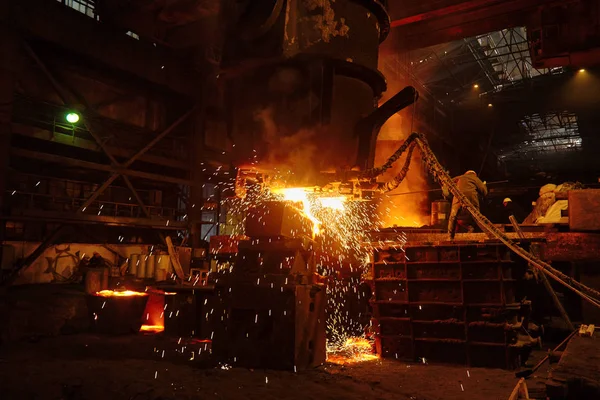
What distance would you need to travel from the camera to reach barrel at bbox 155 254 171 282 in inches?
466

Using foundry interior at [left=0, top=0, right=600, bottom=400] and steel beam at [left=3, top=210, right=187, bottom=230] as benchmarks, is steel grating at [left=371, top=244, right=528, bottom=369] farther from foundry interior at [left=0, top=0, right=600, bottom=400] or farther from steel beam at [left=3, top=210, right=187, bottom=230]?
steel beam at [left=3, top=210, right=187, bottom=230]

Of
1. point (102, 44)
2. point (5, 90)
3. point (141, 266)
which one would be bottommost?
point (141, 266)

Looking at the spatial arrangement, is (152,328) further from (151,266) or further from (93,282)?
(151,266)

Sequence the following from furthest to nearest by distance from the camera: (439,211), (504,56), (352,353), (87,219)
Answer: (504,56) → (87,219) → (439,211) → (352,353)

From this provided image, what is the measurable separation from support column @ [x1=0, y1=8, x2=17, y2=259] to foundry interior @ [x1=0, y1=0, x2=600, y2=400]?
0.12 ft

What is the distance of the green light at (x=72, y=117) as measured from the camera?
468 inches

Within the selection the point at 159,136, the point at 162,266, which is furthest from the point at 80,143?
the point at 162,266

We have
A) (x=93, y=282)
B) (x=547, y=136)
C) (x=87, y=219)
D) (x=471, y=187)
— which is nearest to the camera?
(x=471, y=187)

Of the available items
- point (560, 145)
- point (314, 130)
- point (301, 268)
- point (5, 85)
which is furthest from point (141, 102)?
point (560, 145)

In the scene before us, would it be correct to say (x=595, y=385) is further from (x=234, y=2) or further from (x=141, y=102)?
(x=141, y=102)

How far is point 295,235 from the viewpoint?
545 cm

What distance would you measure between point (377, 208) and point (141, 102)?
788 cm

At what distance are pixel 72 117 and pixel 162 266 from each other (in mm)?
4678

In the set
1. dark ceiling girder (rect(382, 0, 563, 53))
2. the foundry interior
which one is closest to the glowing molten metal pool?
the foundry interior
